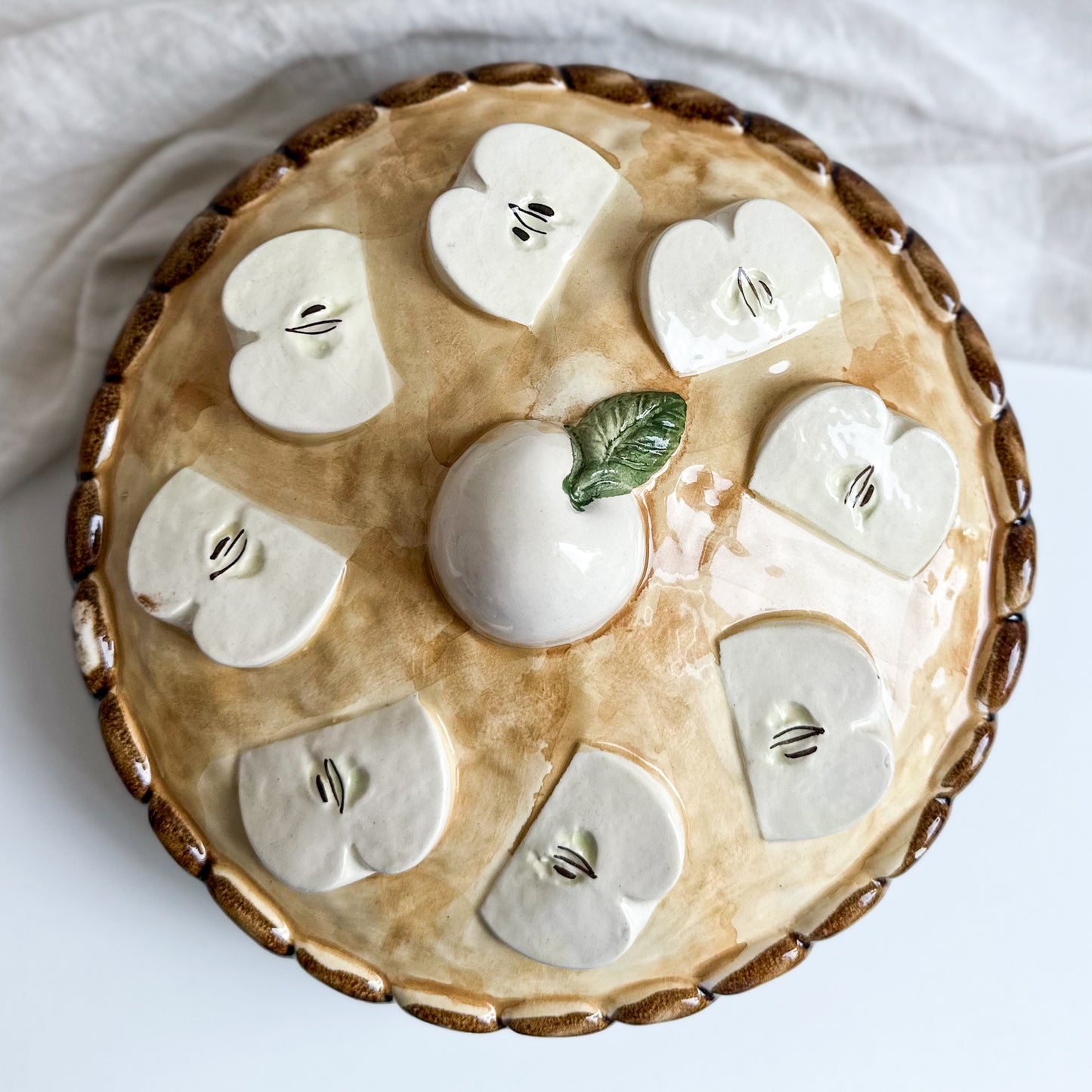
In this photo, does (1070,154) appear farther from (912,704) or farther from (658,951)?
(658,951)

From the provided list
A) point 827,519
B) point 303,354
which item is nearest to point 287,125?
point 303,354

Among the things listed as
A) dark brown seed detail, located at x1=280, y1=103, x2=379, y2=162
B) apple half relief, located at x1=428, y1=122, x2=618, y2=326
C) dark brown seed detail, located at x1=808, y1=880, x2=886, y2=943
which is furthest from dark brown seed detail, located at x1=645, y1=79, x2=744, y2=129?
dark brown seed detail, located at x1=808, y1=880, x2=886, y2=943

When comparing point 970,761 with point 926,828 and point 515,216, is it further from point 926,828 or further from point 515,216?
point 515,216

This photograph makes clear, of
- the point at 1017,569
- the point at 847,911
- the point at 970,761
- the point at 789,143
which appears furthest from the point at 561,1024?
the point at 789,143

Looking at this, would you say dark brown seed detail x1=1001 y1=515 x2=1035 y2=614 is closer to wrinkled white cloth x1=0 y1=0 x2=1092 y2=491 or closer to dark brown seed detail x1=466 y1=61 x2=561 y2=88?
wrinkled white cloth x1=0 y1=0 x2=1092 y2=491

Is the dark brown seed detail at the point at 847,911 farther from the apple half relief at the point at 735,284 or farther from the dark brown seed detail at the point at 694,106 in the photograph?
the dark brown seed detail at the point at 694,106

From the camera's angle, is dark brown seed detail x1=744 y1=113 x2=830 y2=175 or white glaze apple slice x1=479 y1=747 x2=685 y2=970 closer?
white glaze apple slice x1=479 y1=747 x2=685 y2=970
